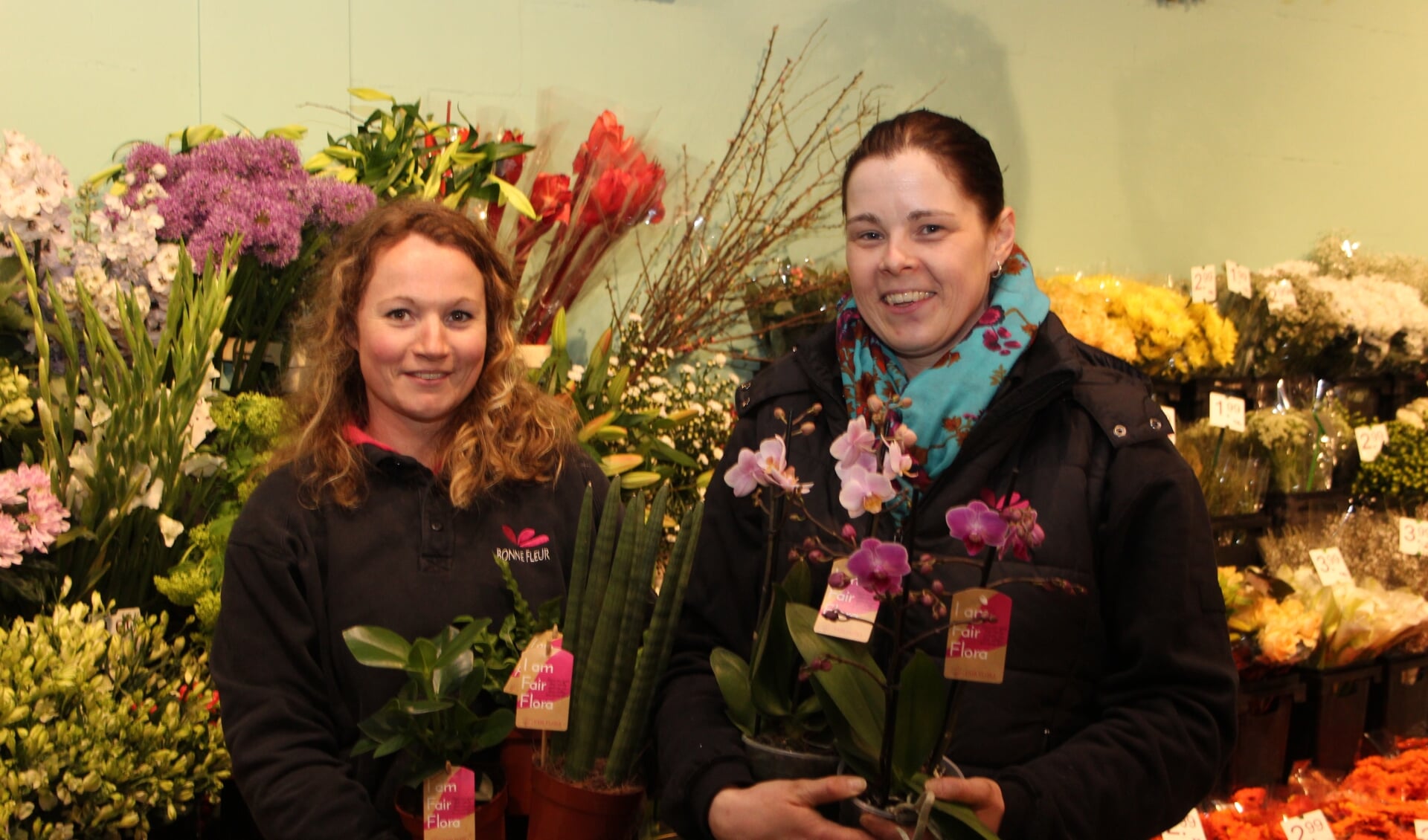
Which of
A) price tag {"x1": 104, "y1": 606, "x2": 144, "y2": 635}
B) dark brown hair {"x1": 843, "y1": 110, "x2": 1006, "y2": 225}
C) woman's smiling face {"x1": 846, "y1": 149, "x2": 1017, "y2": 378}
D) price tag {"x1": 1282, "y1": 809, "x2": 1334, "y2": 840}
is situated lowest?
price tag {"x1": 1282, "y1": 809, "x2": 1334, "y2": 840}

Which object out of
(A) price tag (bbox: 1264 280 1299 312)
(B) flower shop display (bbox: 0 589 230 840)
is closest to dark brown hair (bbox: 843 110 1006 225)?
(B) flower shop display (bbox: 0 589 230 840)

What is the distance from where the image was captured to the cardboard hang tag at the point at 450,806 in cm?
114

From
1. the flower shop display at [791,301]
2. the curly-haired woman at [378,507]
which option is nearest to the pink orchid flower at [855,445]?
the curly-haired woman at [378,507]

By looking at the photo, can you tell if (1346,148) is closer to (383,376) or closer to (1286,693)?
(1286,693)

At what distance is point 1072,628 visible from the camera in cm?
123

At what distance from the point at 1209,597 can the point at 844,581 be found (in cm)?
54

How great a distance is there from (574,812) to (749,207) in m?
1.94

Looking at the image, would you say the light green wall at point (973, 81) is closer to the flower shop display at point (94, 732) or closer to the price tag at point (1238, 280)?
the price tag at point (1238, 280)

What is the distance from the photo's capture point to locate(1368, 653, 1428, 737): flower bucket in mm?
3053

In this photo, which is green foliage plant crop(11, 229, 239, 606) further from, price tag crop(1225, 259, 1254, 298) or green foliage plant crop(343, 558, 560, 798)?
price tag crop(1225, 259, 1254, 298)

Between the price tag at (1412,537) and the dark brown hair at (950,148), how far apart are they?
8.56ft

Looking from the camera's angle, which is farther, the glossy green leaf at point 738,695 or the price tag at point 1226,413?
the price tag at point 1226,413

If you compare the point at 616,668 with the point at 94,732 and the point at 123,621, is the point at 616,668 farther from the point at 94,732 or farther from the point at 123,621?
the point at 123,621

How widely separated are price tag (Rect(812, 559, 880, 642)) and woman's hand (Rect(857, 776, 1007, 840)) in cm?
15
